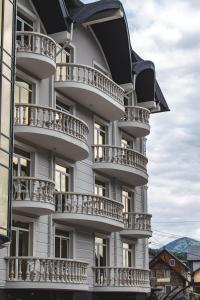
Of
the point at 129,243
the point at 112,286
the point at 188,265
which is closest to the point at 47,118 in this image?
the point at 112,286

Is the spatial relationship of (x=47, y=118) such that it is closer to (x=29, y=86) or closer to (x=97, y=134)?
(x=29, y=86)

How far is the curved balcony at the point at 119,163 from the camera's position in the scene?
1053 inches

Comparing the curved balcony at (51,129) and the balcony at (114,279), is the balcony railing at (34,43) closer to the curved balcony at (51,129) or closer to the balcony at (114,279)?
the curved balcony at (51,129)

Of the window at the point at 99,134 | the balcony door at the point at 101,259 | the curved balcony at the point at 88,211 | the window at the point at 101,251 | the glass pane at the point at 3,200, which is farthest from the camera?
the window at the point at 99,134

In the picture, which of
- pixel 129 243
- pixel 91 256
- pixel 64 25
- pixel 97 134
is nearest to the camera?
pixel 64 25

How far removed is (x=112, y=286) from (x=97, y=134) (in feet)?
21.3

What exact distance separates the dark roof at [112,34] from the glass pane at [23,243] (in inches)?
301

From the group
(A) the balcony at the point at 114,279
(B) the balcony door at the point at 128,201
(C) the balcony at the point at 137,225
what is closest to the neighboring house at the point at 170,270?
(B) the balcony door at the point at 128,201

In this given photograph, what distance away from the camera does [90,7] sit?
2538cm

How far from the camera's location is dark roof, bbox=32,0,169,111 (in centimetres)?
2375

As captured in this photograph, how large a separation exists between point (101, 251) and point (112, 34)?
9.27 metres

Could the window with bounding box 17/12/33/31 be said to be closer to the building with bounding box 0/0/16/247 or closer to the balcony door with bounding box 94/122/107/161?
A: the building with bounding box 0/0/16/247

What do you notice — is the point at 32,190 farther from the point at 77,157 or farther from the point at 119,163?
the point at 119,163

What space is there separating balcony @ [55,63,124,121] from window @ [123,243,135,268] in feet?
21.2
